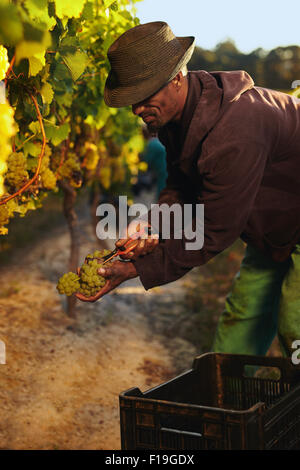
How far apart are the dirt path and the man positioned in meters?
1.46

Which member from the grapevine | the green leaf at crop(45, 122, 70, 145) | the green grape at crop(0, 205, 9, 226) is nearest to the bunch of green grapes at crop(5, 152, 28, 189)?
the grapevine

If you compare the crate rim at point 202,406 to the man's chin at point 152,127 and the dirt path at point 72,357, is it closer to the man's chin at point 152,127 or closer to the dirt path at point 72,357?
the man's chin at point 152,127

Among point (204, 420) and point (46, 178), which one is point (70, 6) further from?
point (204, 420)

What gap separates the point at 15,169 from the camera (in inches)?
108

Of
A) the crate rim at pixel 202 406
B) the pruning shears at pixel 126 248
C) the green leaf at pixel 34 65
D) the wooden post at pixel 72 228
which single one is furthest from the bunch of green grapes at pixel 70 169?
the crate rim at pixel 202 406

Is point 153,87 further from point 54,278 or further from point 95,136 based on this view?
point 54,278

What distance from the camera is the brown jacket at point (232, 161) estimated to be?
2404mm

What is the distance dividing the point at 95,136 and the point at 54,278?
2.00m

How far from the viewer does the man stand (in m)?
2.36

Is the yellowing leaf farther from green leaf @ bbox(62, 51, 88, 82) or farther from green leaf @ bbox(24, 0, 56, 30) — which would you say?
green leaf @ bbox(62, 51, 88, 82)

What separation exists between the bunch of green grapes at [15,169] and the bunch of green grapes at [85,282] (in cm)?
65

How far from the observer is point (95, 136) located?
4.81 m

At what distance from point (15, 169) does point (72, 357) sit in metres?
2.17
